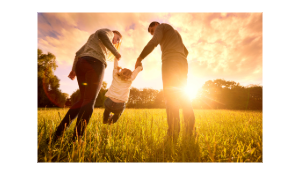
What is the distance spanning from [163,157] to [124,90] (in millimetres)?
1564

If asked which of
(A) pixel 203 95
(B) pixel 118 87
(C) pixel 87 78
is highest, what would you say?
(C) pixel 87 78

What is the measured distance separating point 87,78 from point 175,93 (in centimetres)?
135

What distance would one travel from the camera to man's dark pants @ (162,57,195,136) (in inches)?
69.0

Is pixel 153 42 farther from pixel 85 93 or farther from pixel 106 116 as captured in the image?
pixel 106 116

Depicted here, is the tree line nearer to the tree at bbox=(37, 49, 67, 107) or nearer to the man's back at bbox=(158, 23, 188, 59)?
the tree at bbox=(37, 49, 67, 107)

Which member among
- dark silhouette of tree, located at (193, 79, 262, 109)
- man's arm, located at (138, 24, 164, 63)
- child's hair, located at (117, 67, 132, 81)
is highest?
man's arm, located at (138, 24, 164, 63)

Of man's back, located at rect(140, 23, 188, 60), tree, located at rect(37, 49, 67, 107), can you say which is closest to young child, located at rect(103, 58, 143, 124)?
man's back, located at rect(140, 23, 188, 60)

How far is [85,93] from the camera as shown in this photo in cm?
155

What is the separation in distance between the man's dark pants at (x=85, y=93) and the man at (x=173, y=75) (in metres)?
0.85

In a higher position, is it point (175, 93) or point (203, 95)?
point (175, 93)

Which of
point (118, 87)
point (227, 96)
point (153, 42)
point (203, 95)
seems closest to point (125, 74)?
point (118, 87)
